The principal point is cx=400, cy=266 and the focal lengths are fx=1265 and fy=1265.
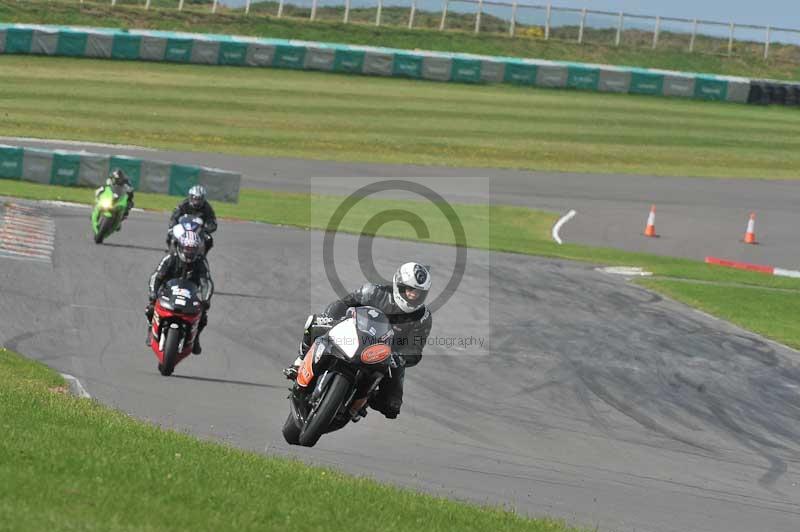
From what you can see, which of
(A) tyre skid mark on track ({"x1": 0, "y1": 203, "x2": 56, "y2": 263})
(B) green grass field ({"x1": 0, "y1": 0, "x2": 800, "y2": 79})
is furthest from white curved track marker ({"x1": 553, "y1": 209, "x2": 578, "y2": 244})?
(B) green grass field ({"x1": 0, "y1": 0, "x2": 800, "y2": 79})

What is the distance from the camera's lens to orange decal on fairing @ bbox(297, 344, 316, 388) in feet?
34.2

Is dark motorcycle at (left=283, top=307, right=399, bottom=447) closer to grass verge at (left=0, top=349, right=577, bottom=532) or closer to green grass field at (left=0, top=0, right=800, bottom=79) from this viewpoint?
grass verge at (left=0, top=349, right=577, bottom=532)

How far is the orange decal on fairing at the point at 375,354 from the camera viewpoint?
32.8ft

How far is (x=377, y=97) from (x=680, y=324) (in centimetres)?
3232

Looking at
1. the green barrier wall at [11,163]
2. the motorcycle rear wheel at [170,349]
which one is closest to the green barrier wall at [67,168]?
the green barrier wall at [11,163]

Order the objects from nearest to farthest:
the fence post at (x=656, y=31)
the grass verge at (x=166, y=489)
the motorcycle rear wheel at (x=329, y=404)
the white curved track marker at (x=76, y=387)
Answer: the grass verge at (x=166, y=489)
the motorcycle rear wheel at (x=329, y=404)
the white curved track marker at (x=76, y=387)
the fence post at (x=656, y=31)

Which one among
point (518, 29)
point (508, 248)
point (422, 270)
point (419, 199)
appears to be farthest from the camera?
point (518, 29)

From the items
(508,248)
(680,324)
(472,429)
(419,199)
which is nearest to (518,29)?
(419,199)

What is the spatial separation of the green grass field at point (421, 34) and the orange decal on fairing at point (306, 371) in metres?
47.1

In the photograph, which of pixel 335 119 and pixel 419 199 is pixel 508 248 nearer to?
pixel 419 199

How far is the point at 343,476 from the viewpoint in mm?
9547

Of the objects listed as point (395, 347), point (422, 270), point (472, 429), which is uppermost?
point (422, 270)

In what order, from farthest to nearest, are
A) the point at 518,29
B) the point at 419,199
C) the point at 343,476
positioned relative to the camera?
the point at 518,29, the point at 419,199, the point at 343,476

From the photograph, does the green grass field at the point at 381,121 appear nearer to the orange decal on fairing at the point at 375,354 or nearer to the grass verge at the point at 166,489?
the orange decal on fairing at the point at 375,354
